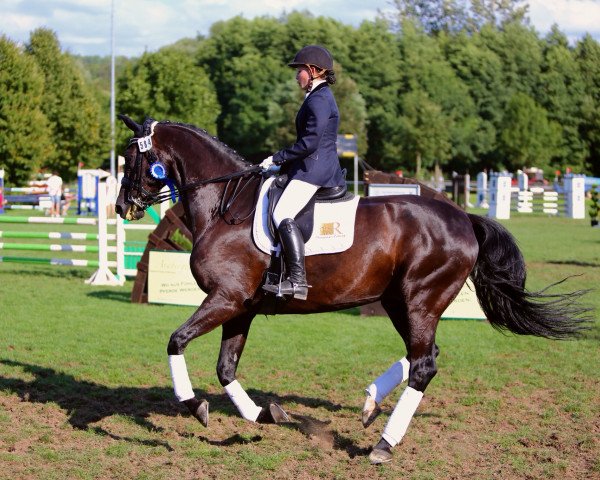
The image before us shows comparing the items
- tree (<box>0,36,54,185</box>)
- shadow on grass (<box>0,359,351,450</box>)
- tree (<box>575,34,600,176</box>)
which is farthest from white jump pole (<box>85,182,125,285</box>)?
tree (<box>575,34,600,176</box>)

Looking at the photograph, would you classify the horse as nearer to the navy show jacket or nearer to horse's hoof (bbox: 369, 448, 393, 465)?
horse's hoof (bbox: 369, 448, 393, 465)

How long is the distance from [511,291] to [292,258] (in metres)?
2.05

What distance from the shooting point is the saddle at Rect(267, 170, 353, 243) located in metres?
6.86

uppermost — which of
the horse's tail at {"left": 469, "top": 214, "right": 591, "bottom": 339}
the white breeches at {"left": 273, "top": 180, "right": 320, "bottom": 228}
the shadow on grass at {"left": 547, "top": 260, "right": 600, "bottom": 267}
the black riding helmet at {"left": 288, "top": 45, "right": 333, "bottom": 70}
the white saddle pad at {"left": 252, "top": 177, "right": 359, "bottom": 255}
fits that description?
the black riding helmet at {"left": 288, "top": 45, "right": 333, "bottom": 70}

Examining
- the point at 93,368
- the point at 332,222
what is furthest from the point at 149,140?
the point at 93,368

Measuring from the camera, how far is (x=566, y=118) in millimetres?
73750

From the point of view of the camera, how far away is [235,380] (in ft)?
23.0

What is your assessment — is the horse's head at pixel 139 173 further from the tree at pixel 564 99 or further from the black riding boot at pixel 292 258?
the tree at pixel 564 99

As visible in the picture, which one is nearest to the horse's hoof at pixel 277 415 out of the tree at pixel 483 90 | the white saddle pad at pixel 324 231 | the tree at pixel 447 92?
the white saddle pad at pixel 324 231

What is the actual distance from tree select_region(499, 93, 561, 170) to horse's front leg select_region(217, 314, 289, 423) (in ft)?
209

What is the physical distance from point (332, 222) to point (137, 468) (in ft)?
7.99

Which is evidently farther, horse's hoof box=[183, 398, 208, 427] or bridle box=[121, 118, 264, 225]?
bridle box=[121, 118, 264, 225]

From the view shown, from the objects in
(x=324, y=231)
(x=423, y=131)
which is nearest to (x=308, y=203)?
(x=324, y=231)

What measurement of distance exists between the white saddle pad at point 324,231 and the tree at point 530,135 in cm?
6367
